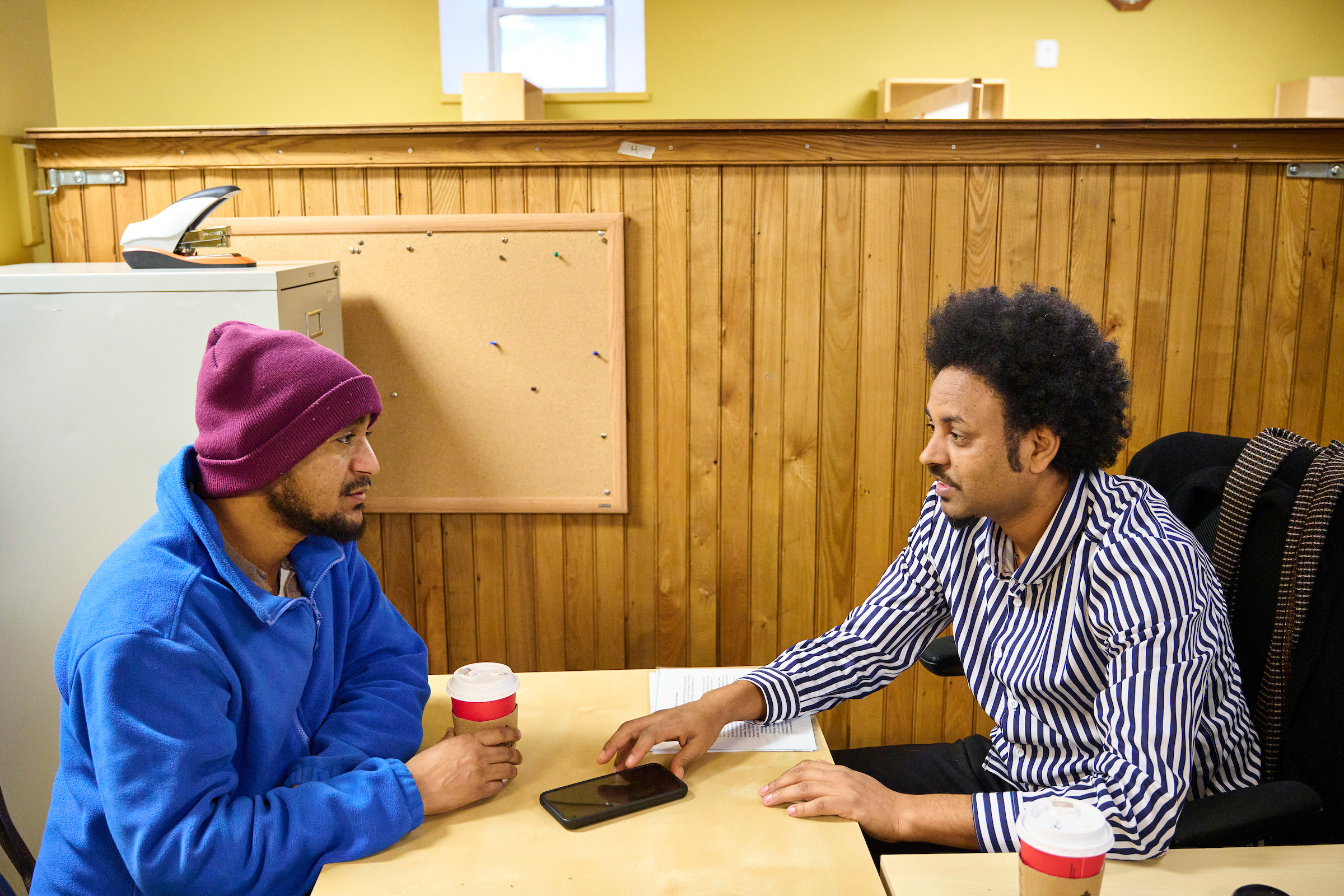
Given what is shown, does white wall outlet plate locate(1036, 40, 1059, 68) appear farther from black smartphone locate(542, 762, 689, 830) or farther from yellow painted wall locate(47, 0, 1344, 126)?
black smartphone locate(542, 762, 689, 830)

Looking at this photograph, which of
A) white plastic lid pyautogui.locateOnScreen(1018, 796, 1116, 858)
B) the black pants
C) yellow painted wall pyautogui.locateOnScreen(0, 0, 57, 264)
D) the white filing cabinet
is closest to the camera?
white plastic lid pyautogui.locateOnScreen(1018, 796, 1116, 858)

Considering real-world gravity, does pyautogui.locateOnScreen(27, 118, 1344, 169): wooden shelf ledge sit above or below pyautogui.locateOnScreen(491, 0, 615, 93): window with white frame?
below

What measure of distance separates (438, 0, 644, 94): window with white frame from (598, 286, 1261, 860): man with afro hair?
4.34m

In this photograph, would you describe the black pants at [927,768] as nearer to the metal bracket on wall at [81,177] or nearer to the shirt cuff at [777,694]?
the shirt cuff at [777,694]

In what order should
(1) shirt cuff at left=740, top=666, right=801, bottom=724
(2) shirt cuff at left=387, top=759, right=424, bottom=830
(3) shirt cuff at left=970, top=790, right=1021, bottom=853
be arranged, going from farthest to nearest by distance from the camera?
(1) shirt cuff at left=740, top=666, right=801, bottom=724 → (3) shirt cuff at left=970, top=790, right=1021, bottom=853 → (2) shirt cuff at left=387, top=759, right=424, bottom=830

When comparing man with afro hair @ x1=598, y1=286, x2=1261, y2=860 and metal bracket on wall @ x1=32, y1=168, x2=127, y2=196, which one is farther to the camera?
metal bracket on wall @ x1=32, y1=168, x2=127, y2=196

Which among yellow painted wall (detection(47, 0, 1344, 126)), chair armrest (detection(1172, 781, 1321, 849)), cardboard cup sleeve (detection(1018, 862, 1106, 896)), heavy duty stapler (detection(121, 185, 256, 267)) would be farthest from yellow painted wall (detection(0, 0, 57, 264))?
yellow painted wall (detection(47, 0, 1344, 126))

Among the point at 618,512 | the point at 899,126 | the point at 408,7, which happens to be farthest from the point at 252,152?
the point at 408,7

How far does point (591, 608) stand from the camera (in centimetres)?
268

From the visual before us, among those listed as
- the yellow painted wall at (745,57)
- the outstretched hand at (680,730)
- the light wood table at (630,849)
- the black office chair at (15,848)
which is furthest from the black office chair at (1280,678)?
the yellow painted wall at (745,57)

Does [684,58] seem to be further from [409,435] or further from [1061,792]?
[1061,792]

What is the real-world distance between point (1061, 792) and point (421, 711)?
0.93m

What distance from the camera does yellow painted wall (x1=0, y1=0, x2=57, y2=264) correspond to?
2.36 m

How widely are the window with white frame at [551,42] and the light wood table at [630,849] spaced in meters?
4.75
